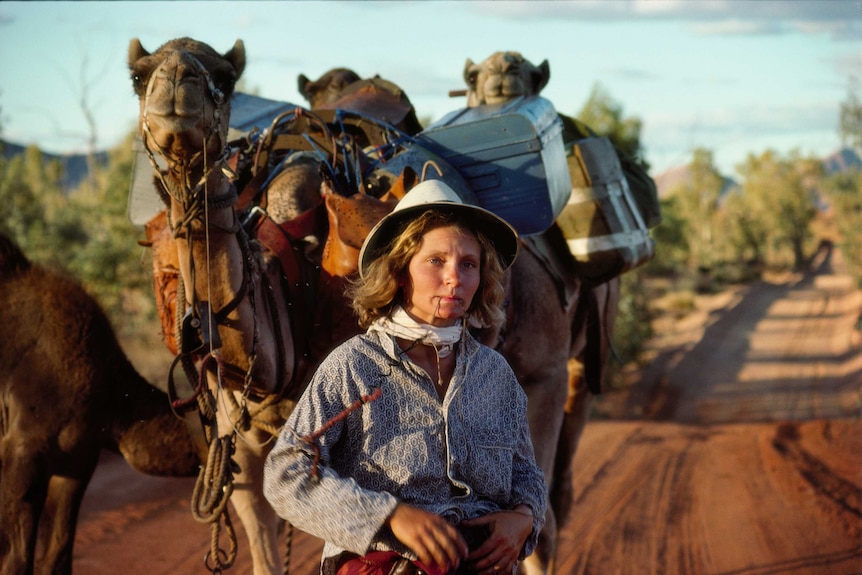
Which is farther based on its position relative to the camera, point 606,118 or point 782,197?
point 782,197

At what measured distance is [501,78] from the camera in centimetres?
600

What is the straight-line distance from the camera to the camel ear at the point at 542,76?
6.29 metres

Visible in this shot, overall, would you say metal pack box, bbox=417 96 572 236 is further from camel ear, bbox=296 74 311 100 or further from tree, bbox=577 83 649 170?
tree, bbox=577 83 649 170

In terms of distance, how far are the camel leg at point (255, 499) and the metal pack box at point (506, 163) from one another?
1.60 metres

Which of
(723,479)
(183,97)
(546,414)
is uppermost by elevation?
(183,97)

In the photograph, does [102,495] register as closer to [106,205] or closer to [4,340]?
[4,340]

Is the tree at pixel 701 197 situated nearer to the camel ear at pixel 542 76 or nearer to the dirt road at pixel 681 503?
the dirt road at pixel 681 503

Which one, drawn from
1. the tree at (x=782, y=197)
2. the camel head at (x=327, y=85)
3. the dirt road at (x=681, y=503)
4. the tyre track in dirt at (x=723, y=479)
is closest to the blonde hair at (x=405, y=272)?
the camel head at (x=327, y=85)

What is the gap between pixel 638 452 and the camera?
1145 cm

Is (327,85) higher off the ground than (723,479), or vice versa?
(327,85)

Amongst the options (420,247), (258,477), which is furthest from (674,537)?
(420,247)

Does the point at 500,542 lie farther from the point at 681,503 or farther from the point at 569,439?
the point at 681,503

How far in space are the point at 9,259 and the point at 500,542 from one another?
3.58m

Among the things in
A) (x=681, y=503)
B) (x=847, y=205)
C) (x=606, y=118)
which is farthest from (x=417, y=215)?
(x=847, y=205)
